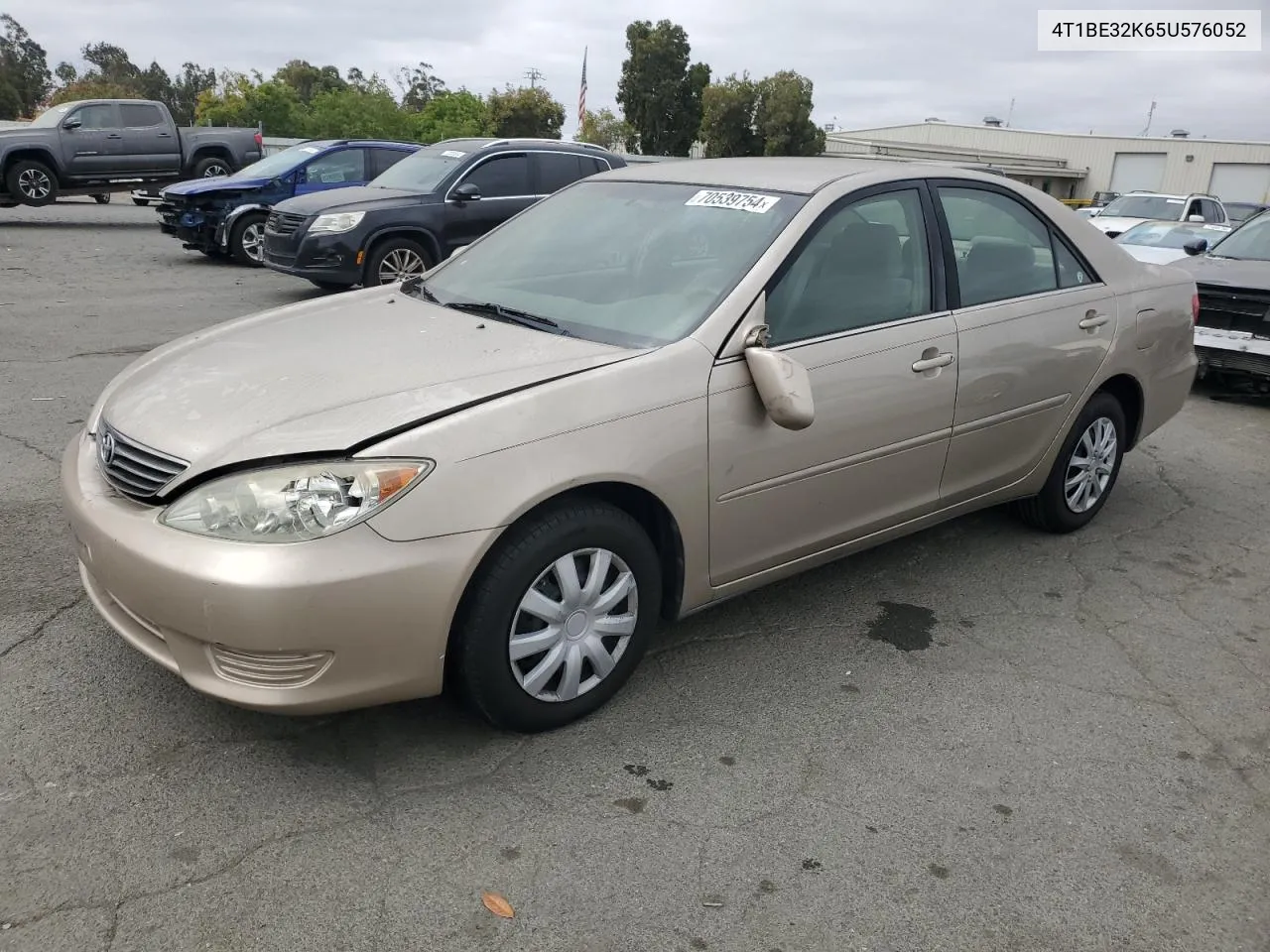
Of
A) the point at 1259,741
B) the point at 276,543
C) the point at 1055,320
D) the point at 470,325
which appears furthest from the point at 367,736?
the point at 1055,320

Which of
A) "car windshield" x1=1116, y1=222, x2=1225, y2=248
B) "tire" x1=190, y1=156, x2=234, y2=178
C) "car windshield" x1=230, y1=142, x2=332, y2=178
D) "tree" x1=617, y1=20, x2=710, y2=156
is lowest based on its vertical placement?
"car windshield" x1=1116, y1=222, x2=1225, y2=248

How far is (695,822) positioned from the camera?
108 inches

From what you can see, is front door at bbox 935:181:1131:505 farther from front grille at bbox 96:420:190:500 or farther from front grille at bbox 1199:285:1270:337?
front grille at bbox 1199:285:1270:337

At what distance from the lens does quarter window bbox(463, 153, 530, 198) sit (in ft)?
33.8

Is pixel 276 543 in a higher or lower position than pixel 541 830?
higher

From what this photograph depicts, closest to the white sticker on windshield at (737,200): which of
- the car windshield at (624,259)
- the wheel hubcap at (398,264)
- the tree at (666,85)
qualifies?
the car windshield at (624,259)

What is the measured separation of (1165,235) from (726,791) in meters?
12.9

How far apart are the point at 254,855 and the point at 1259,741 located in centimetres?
304

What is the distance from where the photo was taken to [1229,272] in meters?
8.20

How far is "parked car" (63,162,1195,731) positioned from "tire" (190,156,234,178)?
54.0 feet

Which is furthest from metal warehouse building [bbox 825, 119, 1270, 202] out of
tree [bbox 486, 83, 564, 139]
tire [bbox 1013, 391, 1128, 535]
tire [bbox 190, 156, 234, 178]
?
tire [bbox 1013, 391, 1128, 535]

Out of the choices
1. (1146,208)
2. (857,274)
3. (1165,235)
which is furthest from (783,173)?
(1146,208)

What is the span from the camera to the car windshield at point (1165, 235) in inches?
508

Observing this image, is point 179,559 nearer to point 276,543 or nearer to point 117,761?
point 276,543
